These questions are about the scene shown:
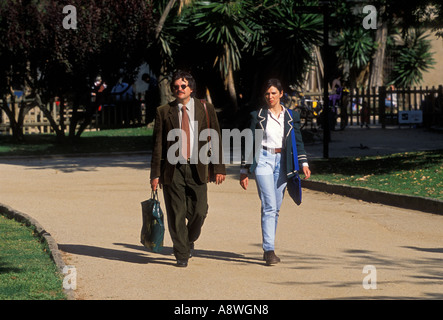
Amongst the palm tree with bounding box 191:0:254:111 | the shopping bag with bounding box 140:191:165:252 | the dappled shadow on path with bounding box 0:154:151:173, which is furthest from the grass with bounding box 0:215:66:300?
the palm tree with bounding box 191:0:254:111

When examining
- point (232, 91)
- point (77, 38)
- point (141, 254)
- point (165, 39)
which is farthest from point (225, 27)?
point (141, 254)

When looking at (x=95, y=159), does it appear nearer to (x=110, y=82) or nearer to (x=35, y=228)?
(x=110, y=82)

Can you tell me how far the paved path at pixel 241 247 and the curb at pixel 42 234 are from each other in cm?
19

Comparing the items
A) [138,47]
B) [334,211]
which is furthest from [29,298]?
[138,47]

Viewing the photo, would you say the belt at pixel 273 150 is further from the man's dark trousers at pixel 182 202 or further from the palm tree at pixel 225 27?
the palm tree at pixel 225 27

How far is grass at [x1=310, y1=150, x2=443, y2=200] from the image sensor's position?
1438 cm

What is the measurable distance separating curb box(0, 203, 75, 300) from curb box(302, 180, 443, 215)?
5.22 meters

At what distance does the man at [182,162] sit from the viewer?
888 cm

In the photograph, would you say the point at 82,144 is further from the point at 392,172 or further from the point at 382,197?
the point at 382,197

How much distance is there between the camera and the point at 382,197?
13.9 m

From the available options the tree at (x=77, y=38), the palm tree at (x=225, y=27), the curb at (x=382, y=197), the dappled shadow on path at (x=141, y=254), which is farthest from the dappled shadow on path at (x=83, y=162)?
the dappled shadow on path at (x=141, y=254)

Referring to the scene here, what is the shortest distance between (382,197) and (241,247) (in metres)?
4.41

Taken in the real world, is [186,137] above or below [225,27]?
below
